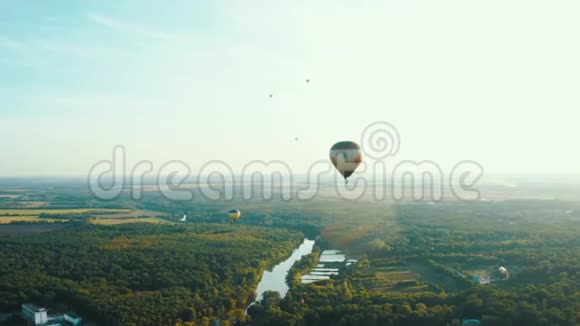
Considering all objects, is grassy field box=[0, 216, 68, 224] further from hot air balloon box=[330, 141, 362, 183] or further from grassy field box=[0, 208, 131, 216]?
hot air balloon box=[330, 141, 362, 183]

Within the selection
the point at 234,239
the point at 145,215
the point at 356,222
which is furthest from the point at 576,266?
the point at 145,215

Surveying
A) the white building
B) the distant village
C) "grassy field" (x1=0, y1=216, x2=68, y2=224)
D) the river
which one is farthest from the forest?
the white building

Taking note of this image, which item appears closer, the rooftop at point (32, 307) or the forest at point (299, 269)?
the forest at point (299, 269)

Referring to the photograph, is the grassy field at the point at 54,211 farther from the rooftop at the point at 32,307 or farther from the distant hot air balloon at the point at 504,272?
the distant hot air balloon at the point at 504,272

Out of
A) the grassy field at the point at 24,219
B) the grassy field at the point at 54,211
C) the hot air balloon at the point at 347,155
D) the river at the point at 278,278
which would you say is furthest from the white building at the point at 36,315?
the grassy field at the point at 54,211

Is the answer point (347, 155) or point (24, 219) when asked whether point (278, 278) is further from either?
point (24, 219)

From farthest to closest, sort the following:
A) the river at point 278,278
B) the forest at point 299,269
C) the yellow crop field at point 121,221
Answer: the yellow crop field at point 121,221
the river at point 278,278
the forest at point 299,269

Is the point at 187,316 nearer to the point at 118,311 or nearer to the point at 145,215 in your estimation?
the point at 118,311

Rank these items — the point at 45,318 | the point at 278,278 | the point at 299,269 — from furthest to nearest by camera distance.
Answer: the point at 299,269 < the point at 278,278 < the point at 45,318

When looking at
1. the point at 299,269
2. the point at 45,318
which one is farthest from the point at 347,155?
the point at 45,318
